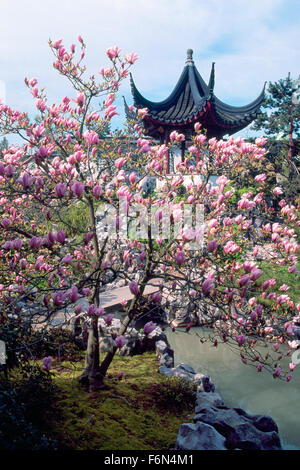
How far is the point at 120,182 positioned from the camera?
3.46 m

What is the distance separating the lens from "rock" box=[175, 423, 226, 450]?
11.0 ft

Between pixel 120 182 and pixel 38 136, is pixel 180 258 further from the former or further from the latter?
pixel 38 136

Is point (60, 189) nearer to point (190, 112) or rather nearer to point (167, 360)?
point (167, 360)

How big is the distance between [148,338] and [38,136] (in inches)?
168

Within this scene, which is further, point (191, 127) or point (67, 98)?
point (191, 127)

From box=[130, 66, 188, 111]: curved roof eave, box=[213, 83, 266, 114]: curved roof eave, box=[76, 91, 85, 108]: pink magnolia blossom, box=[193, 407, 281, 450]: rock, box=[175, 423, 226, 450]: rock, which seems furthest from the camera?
box=[213, 83, 266, 114]: curved roof eave

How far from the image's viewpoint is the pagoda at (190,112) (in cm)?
1464

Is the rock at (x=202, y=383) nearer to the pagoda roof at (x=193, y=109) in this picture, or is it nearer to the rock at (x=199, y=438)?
the rock at (x=199, y=438)

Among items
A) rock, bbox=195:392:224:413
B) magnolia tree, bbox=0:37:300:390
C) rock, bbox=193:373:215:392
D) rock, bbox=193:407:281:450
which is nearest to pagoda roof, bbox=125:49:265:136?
magnolia tree, bbox=0:37:300:390

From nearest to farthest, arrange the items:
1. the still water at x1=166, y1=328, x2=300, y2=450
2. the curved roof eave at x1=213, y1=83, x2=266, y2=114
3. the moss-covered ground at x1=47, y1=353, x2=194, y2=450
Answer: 1. the moss-covered ground at x1=47, y1=353, x2=194, y2=450
2. the still water at x1=166, y1=328, x2=300, y2=450
3. the curved roof eave at x1=213, y1=83, x2=266, y2=114

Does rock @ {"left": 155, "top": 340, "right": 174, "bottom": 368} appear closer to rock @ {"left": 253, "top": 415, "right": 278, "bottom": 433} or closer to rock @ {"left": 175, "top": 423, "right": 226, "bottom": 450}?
rock @ {"left": 253, "top": 415, "right": 278, "bottom": 433}

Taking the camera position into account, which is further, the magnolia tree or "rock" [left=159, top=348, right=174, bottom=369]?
"rock" [left=159, top=348, right=174, bottom=369]

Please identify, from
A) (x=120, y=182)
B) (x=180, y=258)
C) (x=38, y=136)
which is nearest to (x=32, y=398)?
(x=180, y=258)

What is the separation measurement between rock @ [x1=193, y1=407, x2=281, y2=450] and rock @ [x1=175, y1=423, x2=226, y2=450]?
0.79 ft
